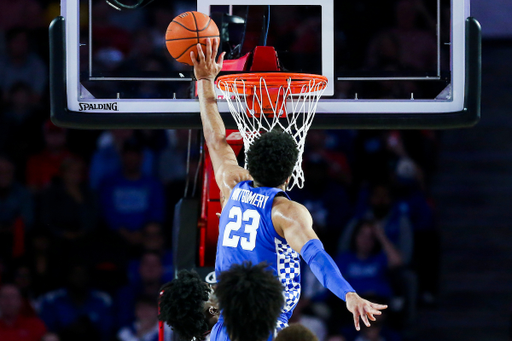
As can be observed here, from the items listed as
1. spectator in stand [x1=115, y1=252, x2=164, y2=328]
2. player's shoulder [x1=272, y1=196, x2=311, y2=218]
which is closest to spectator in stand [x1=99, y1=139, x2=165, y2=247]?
spectator in stand [x1=115, y1=252, x2=164, y2=328]

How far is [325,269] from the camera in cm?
254

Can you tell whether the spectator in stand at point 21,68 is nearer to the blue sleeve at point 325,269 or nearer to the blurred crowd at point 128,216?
the blurred crowd at point 128,216

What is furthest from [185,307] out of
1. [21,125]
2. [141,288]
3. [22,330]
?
[21,125]

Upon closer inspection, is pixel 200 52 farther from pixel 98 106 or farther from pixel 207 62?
pixel 98 106

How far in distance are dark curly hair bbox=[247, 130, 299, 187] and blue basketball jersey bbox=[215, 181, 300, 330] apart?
2.3 inches

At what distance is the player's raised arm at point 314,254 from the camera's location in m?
2.42

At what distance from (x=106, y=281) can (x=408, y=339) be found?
3.12 meters

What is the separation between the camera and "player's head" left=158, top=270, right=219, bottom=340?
2.81 metres

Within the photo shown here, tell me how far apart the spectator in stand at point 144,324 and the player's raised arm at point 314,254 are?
3572 millimetres

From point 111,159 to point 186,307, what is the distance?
13.8ft

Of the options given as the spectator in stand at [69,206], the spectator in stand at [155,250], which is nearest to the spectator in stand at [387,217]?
the spectator in stand at [155,250]

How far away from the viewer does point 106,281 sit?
645 cm

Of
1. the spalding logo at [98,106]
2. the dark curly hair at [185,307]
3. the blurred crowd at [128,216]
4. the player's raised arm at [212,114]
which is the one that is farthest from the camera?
the blurred crowd at [128,216]

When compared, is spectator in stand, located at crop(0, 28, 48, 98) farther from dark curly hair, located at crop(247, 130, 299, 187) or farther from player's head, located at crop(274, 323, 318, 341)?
player's head, located at crop(274, 323, 318, 341)
